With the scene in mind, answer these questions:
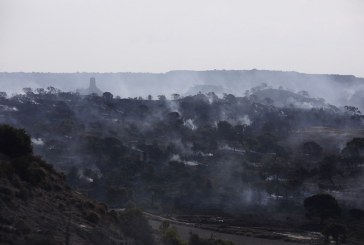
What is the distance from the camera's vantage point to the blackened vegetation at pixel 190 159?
42.6 metres

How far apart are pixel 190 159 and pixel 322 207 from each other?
21.4 m

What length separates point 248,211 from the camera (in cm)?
4022

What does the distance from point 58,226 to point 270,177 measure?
112 ft

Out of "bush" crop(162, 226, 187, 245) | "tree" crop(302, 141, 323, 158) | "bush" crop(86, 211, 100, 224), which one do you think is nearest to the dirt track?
"bush" crop(162, 226, 187, 245)

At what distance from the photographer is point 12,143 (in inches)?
807

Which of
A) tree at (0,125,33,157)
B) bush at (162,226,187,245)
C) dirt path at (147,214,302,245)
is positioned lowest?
dirt path at (147,214,302,245)

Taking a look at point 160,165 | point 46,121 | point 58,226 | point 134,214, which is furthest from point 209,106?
point 58,226

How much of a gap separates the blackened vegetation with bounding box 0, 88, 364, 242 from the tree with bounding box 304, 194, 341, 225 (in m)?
2.75

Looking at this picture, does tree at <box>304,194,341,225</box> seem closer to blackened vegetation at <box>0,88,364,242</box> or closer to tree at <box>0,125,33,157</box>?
blackened vegetation at <box>0,88,364,242</box>

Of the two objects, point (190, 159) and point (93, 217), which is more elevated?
point (93, 217)

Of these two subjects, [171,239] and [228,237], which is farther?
[228,237]

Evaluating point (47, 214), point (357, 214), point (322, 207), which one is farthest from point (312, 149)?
Answer: point (47, 214)

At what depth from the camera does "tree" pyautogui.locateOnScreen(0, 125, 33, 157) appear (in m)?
20.3

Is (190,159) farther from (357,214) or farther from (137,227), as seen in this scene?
(137,227)
